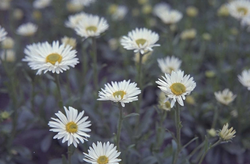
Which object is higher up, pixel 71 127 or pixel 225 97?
pixel 225 97

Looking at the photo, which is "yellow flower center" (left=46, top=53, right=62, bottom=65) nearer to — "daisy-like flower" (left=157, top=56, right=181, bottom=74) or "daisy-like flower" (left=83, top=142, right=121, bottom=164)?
"daisy-like flower" (left=83, top=142, right=121, bottom=164)

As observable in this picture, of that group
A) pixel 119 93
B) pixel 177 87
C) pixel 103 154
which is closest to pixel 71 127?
pixel 103 154

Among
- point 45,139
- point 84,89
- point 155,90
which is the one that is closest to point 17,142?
point 45,139

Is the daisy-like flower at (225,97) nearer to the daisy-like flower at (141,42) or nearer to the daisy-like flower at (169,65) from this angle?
the daisy-like flower at (169,65)

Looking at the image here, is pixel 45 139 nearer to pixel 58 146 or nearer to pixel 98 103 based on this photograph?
pixel 58 146

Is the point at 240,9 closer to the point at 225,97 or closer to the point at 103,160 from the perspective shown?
the point at 225,97
